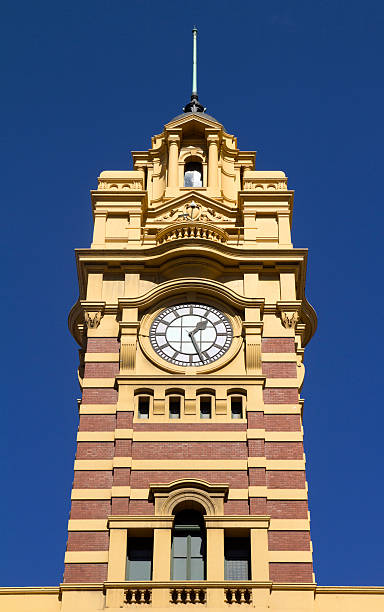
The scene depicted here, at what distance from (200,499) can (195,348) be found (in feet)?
19.0

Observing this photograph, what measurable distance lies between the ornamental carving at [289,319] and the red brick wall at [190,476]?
5717 mm

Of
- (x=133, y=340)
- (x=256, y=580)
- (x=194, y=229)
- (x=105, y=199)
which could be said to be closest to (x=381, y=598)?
(x=256, y=580)

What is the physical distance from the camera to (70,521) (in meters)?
34.9

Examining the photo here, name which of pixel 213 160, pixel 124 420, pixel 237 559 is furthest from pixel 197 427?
pixel 213 160

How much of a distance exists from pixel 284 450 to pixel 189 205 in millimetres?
10906

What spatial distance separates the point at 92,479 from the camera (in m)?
35.9

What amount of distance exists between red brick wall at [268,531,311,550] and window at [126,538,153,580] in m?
3.07

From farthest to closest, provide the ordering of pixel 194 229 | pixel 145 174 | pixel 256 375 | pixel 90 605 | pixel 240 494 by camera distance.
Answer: pixel 145 174, pixel 194 229, pixel 256 375, pixel 240 494, pixel 90 605

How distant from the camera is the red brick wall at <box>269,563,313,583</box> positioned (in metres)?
33.5

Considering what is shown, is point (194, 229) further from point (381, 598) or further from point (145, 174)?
point (381, 598)

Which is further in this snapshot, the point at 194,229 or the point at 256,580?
the point at 194,229

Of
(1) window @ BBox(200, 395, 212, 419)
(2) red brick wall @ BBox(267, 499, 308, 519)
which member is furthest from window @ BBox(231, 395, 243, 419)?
(2) red brick wall @ BBox(267, 499, 308, 519)

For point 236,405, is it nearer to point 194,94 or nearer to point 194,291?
point 194,291

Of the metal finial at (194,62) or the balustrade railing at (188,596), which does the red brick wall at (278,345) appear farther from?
the metal finial at (194,62)
